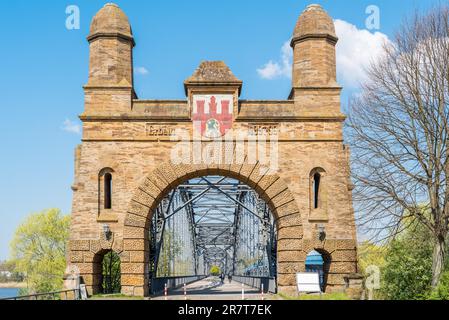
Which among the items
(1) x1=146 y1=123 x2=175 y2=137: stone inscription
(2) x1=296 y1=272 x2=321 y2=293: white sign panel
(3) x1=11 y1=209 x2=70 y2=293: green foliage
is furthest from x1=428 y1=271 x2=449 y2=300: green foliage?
(3) x1=11 y1=209 x2=70 y2=293: green foliage

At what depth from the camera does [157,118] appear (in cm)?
2419

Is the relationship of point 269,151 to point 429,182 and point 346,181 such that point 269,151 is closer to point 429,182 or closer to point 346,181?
point 346,181

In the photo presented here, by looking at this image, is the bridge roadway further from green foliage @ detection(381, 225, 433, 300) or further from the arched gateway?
green foliage @ detection(381, 225, 433, 300)

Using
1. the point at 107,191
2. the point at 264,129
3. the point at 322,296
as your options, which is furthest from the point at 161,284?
the point at 322,296

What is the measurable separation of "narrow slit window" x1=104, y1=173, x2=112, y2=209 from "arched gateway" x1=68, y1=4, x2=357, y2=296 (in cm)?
7

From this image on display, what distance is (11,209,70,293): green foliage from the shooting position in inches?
1908

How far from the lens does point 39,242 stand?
49.9 metres

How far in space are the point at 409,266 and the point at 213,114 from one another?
12.0 meters

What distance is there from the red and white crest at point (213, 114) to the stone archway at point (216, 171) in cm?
138

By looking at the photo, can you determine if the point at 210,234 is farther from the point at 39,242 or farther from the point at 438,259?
the point at 438,259

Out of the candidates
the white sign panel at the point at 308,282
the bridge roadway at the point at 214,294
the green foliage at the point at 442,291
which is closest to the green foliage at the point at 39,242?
the bridge roadway at the point at 214,294

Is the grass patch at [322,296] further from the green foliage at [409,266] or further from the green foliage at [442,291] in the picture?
the green foliage at [409,266]

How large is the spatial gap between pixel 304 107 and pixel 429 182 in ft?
20.3

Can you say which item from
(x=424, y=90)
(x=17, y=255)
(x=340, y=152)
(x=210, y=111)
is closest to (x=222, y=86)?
(x=210, y=111)
